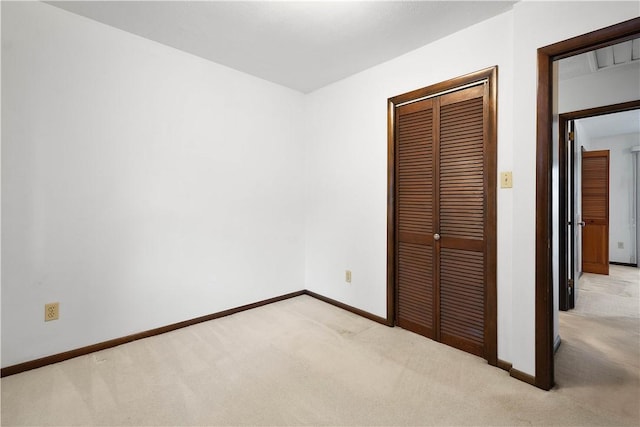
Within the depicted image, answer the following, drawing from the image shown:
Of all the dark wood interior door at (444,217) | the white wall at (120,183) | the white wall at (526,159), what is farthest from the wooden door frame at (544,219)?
the white wall at (120,183)

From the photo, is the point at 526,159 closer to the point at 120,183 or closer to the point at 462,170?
the point at 462,170

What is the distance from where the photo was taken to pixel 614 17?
150 cm

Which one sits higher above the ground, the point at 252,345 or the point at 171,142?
the point at 171,142

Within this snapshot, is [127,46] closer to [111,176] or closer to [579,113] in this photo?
[111,176]

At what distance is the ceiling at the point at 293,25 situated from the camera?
1914mm

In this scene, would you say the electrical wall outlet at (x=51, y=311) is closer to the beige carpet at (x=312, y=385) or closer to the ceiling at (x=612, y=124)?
the beige carpet at (x=312, y=385)

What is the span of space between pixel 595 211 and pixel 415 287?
4.22 meters

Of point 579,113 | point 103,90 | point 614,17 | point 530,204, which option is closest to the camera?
point 614,17

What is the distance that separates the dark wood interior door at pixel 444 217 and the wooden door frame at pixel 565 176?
125cm

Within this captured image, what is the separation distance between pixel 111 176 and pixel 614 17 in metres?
3.23

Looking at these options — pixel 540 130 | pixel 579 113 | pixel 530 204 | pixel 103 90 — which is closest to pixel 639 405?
pixel 530 204

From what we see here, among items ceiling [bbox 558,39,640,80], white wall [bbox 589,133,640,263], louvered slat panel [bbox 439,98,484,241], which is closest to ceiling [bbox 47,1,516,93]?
louvered slat panel [bbox 439,98,484,241]

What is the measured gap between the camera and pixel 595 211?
4688mm

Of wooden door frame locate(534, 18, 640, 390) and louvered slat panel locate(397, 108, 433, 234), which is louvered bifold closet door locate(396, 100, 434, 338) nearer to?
louvered slat panel locate(397, 108, 433, 234)
